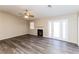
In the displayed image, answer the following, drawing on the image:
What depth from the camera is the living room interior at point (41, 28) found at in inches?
191

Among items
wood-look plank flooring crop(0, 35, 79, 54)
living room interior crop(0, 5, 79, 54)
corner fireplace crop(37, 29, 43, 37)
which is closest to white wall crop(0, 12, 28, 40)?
living room interior crop(0, 5, 79, 54)

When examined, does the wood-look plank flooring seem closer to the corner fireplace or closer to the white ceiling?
the white ceiling

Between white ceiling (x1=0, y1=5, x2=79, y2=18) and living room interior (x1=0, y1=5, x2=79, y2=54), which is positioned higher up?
white ceiling (x1=0, y1=5, x2=79, y2=18)

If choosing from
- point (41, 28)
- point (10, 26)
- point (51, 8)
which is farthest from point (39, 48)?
point (10, 26)

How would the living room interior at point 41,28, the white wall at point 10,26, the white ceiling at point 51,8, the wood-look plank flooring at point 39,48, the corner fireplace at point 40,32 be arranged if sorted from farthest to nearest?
the corner fireplace at point 40,32 < the white wall at point 10,26 < the living room interior at point 41,28 < the white ceiling at point 51,8 < the wood-look plank flooring at point 39,48

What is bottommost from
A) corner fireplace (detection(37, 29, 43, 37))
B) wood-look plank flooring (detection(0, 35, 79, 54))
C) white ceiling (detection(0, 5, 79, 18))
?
wood-look plank flooring (detection(0, 35, 79, 54))

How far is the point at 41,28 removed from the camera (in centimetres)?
886

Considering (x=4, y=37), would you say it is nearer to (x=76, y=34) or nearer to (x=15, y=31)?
(x=15, y=31)

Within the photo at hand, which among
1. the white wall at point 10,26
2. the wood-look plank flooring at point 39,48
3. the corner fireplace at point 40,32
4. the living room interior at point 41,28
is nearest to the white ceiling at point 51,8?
the living room interior at point 41,28

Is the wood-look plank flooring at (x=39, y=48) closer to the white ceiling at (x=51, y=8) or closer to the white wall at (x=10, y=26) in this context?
the white ceiling at (x=51, y=8)

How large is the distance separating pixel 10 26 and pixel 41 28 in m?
3.13

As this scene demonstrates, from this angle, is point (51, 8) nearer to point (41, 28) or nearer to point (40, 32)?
point (41, 28)

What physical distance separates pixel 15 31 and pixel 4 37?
166 centimetres

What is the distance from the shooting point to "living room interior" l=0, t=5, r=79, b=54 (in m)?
4.86
